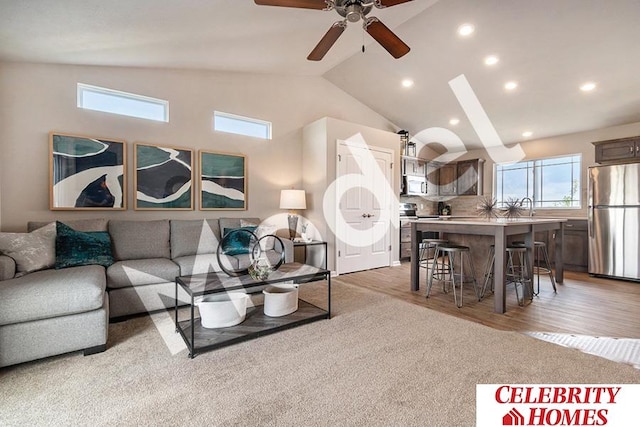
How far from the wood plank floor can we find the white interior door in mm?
532

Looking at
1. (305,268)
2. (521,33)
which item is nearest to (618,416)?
(305,268)

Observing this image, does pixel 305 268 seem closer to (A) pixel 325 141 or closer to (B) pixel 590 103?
(A) pixel 325 141

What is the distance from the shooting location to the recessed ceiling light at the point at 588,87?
12.8 ft

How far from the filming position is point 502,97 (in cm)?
456

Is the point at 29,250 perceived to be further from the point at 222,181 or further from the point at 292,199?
the point at 292,199

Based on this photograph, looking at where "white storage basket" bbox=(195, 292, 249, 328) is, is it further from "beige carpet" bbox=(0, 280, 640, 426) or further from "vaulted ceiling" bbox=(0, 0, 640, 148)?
"vaulted ceiling" bbox=(0, 0, 640, 148)

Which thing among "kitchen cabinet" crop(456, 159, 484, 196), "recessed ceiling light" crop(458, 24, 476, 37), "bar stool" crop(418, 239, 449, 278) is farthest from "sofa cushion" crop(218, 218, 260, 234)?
"kitchen cabinet" crop(456, 159, 484, 196)

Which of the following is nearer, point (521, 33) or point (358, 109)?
point (521, 33)

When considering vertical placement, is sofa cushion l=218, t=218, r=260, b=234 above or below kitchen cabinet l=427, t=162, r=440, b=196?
below

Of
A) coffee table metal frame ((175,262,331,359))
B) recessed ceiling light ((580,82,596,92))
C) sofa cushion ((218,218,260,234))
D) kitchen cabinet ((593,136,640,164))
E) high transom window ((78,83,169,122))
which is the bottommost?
coffee table metal frame ((175,262,331,359))

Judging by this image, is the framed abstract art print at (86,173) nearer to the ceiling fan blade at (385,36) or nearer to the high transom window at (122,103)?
the high transom window at (122,103)

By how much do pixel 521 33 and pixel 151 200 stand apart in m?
4.83

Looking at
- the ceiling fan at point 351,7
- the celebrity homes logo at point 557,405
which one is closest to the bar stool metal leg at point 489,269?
the celebrity homes logo at point 557,405

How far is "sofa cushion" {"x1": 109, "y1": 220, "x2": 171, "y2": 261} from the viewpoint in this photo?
10.2ft
